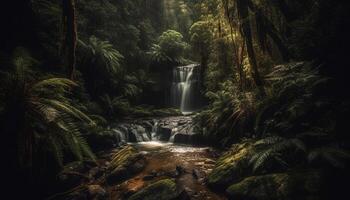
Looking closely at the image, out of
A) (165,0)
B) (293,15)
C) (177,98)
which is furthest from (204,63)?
(165,0)

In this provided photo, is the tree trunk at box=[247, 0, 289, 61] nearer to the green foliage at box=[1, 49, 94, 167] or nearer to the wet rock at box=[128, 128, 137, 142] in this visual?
the green foliage at box=[1, 49, 94, 167]

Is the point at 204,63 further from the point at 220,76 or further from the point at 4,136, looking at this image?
the point at 4,136

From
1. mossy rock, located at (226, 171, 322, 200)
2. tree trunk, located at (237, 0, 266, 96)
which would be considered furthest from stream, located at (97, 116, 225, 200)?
tree trunk, located at (237, 0, 266, 96)

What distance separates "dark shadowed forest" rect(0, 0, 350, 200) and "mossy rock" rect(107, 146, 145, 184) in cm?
3

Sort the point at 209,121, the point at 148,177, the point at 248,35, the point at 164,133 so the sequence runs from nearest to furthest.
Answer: the point at 148,177 → the point at 248,35 → the point at 209,121 → the point at 164,133

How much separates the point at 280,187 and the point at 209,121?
5569mm

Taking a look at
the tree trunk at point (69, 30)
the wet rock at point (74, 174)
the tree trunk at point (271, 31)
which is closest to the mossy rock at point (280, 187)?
the wet rock at point (74, 174)

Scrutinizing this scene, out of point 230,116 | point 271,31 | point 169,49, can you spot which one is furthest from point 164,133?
point 169,49

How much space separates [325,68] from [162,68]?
14.8 m

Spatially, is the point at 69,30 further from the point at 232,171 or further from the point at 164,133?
the point at 164,133

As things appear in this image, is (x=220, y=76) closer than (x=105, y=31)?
Yes

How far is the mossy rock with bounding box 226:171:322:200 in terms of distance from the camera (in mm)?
3527

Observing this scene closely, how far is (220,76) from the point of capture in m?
11.6

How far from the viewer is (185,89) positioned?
667 inches
